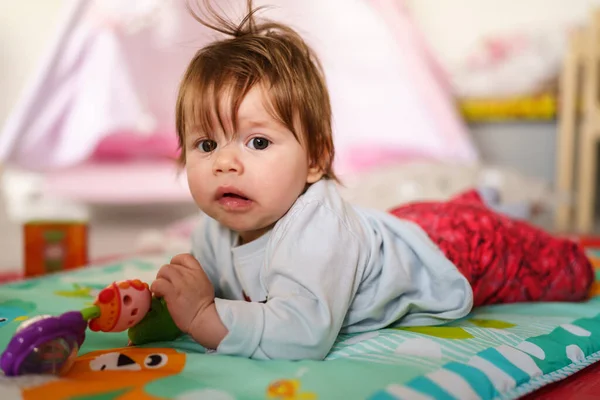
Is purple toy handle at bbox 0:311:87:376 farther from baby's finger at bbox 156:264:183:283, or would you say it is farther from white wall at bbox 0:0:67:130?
white wall at bbox 0:0:67:130

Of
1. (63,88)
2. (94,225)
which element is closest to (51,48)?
(63,88)

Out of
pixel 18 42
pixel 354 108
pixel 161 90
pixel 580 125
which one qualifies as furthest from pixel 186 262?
pixel 18 42

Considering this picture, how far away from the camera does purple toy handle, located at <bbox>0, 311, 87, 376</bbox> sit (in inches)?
23.8

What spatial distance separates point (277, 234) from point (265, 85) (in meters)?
0.18

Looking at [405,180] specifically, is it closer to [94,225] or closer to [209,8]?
[94,225]

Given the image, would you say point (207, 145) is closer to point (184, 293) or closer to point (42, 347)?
point (184, 293)

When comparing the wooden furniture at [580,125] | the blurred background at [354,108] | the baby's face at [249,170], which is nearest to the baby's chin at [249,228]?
the baby's face at [249,170]

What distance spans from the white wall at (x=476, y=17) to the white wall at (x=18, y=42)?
6.11 feet

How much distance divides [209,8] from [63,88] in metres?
1.26

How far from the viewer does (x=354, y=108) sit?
2.67 m

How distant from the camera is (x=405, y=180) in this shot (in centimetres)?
216

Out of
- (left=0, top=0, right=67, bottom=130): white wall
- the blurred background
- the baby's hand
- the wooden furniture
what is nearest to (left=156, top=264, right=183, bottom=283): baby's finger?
the baby's hand

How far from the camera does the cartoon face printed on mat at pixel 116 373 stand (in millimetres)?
577

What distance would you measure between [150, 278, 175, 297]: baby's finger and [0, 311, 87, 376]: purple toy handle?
0.32 ft
